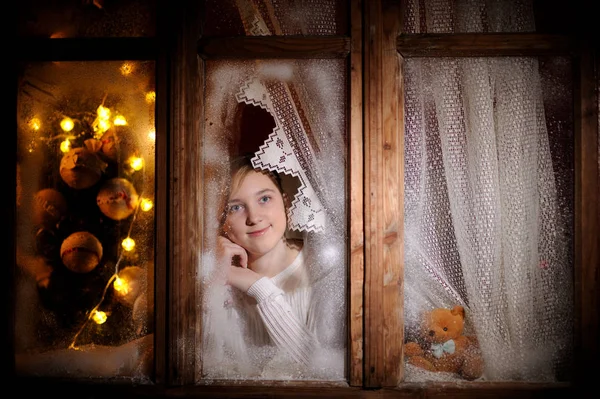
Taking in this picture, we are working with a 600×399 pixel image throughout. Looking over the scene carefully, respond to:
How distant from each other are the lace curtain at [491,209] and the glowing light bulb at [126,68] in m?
1.71

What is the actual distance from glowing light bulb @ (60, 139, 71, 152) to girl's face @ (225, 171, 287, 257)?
108cm

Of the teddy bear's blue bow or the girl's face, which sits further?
the girl's face

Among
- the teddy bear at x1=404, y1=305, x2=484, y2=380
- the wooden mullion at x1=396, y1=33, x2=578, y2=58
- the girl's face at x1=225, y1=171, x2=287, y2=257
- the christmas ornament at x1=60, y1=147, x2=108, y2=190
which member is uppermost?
the wooden mullion at x1=396, y1=33, x2=578, y2=58

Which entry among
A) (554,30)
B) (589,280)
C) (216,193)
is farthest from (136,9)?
(589,280)

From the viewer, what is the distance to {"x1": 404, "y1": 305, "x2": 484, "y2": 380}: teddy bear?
2615 mm

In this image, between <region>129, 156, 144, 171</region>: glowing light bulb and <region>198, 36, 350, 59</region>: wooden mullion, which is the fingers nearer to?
<region>129, 156, 144, 171</region>: glowing light bulb

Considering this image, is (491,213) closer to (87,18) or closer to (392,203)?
(392,203)

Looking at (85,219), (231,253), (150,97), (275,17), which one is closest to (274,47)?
(275,17)

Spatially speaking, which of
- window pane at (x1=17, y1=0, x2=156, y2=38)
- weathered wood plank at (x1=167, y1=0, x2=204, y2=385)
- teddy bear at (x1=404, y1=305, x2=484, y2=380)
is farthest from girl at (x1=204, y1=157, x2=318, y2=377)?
window pane at (x1=17, y1=0, x2=156, y2=38)

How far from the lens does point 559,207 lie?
104 inches

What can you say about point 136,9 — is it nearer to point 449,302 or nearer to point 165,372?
point 165,372

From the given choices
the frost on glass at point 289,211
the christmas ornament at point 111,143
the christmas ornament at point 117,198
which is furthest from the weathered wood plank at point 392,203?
the christmas ornament at point 111,143

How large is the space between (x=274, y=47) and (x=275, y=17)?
0.21 meters

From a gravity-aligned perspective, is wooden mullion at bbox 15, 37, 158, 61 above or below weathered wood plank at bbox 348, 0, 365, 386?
above
